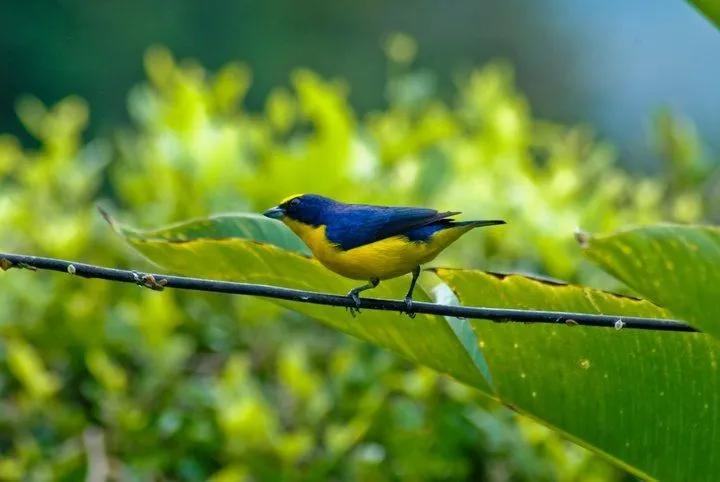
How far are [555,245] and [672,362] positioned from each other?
87 centimetres

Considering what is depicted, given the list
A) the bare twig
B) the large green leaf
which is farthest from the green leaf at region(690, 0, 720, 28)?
the bare twig

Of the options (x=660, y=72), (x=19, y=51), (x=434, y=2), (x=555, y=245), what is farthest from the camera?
(x=434, y=2)

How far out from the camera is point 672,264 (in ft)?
3.07

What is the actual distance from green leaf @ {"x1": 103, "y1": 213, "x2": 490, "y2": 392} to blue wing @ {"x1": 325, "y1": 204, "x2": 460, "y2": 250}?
8 cm

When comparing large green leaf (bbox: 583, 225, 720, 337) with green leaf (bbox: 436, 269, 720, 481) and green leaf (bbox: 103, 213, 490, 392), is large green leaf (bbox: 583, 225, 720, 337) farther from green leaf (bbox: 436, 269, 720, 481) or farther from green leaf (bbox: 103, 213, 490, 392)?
green leaf (bbox: 103, 213, 490, 392)

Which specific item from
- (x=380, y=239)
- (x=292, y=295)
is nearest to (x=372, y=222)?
(x=380, y=239)

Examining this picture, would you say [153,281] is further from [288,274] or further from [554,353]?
[554,353]

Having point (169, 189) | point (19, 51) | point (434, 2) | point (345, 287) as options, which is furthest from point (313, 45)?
point (345, 287)

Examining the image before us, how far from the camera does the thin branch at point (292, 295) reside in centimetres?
94

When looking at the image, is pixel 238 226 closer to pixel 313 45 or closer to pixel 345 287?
pixel 345 287

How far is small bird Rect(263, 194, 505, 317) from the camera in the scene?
4.52 ft

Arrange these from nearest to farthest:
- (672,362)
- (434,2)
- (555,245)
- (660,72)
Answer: (672,362) < (555,245) < (660,72) < (434,2)

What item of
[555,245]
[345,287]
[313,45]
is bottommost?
[345,287]

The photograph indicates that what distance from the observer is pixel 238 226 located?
1370mm
